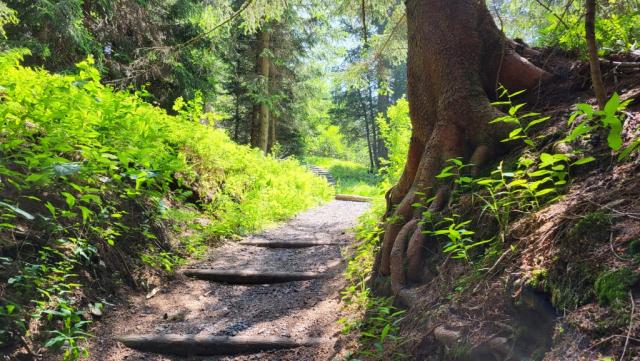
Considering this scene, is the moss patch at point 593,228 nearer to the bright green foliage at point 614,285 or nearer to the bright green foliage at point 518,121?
the bright green foliage at point 614,285

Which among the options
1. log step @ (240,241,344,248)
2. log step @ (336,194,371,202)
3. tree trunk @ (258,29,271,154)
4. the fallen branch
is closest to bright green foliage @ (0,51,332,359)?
log step @ (240,241,344,248)

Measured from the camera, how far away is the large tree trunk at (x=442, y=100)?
124 inches

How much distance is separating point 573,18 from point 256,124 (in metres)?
13.7

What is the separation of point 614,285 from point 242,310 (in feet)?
10.9

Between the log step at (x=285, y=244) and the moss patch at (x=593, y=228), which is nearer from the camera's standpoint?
the moss patch at (x=593, y=228)

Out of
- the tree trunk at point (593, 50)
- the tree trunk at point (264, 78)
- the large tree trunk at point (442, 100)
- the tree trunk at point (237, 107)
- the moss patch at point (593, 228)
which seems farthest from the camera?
the tree trunk at point (237, 107)

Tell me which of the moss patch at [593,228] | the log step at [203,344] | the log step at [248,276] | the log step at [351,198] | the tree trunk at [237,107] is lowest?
the log step at [203,344]

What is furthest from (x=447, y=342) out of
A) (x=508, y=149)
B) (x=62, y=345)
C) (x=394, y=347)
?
(x=62, y=345)

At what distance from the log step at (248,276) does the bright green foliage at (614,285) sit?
357 cm

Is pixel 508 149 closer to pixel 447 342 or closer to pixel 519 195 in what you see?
pixel 519 195

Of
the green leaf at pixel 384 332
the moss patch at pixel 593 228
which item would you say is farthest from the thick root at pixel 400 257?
the moss patch at pixel 593 228

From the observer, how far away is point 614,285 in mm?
1513

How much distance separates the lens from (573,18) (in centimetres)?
378

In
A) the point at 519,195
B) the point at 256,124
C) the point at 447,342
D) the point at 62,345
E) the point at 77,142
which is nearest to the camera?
the point at 447,342
